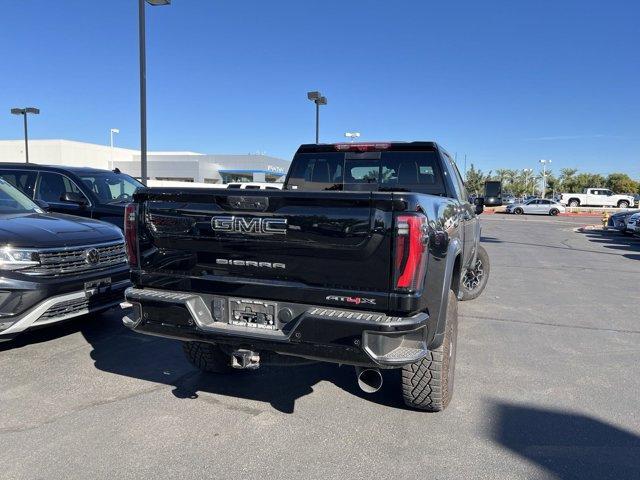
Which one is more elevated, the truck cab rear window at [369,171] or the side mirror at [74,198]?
the truck cab rear window at [369,171]

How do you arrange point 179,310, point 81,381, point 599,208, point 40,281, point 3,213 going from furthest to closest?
point 599,208 < point 3,213 < point 40,281 < point 81,381 < point 179,310

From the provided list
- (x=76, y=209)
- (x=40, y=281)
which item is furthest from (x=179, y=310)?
(x=76, y=209)

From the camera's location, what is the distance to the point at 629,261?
1289 centimetres

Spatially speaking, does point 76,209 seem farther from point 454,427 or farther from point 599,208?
point 599,208

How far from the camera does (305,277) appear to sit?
3082 mm

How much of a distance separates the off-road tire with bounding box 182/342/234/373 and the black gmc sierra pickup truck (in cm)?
76

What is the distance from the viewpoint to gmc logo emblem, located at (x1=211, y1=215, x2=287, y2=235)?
122 inches

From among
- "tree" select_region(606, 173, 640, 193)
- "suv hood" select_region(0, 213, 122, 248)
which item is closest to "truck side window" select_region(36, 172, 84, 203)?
"suv hood" select_region(0, 213, 122, 248)

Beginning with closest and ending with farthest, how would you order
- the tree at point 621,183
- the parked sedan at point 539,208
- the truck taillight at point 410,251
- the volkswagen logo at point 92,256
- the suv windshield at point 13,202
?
the truck taillight at point 410,251 < the volkswagen logo at point 92,256 < the suv windshield at point 13,202 < the parked sedan at point 539,208 < the tree at point 621,183

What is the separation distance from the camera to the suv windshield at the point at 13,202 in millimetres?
5641

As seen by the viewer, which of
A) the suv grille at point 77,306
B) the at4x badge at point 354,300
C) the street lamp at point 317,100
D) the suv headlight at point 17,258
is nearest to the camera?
the at4x badge at point 354,300

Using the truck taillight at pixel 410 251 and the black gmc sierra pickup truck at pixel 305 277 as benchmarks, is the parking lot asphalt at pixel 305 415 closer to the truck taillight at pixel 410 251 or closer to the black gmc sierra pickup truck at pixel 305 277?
the black gmc sierra pickup truck at pixel 305 277

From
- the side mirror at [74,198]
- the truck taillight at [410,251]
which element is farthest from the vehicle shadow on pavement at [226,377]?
the side mirror at [74,198]

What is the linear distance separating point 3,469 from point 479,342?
175 inches
